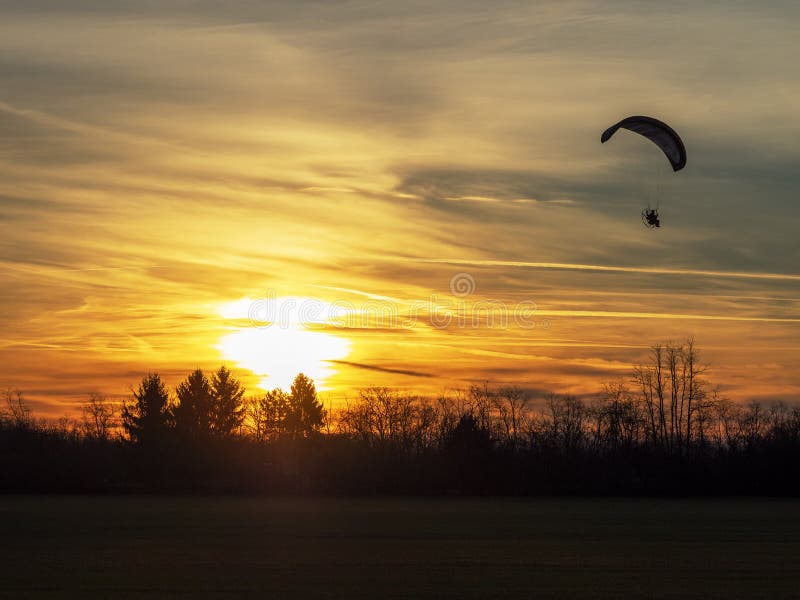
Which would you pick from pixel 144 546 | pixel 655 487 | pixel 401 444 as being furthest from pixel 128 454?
pixel 144 546

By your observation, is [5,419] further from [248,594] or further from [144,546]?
[248,594]

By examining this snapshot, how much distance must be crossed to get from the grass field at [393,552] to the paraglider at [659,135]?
52.4 feet

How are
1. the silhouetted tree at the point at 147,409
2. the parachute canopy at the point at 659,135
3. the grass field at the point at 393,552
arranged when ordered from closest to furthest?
the grass field at the point at 393,552 → the parachute canopy at the point at 659,135 → the silhouetted tree at the point at 147,409

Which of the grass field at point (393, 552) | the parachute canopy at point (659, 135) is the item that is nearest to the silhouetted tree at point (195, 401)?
the grass field at point (393, 552)

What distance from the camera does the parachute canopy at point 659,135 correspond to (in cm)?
4144

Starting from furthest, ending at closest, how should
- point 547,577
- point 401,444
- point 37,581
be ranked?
point 401,444, point 547,577, point 37,581

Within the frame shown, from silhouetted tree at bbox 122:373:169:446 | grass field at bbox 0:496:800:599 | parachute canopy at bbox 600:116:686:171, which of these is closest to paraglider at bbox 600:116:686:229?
parachute canopy at bbox 600:116:686:171

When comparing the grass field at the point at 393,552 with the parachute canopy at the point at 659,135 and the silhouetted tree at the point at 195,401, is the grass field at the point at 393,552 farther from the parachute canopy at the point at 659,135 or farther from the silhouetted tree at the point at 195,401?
the silhouetted tree at the point at 195,401

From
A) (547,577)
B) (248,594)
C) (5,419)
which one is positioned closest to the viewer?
(248,594)

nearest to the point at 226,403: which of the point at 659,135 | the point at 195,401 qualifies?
the point at 195,401

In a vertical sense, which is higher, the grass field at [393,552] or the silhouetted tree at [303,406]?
the silhouetted tree at [303,406]

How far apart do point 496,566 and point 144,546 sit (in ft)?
46.6

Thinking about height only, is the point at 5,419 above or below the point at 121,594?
above

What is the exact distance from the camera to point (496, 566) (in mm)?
31734
